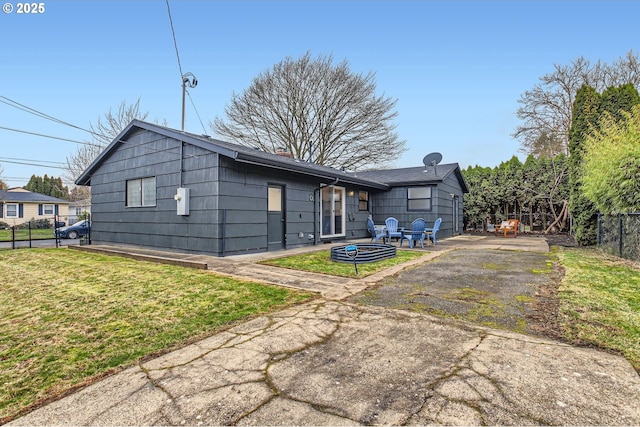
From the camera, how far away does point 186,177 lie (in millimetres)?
8227

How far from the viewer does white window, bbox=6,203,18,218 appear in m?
25.8

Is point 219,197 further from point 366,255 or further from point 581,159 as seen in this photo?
point 581,159

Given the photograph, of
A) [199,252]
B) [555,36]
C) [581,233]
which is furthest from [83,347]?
[555,36]

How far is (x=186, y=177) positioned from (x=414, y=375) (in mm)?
7815

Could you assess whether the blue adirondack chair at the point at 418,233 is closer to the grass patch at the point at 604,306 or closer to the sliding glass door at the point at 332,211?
the sliding glass door at the point at 332,211

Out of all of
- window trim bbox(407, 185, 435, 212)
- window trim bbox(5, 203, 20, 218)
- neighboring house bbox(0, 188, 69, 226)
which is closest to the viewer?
window trim bbox(407, 185, 435, 212)

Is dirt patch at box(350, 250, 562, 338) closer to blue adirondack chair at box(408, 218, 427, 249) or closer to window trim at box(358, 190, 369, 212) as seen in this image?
blue adirondack chair at box(408, 218, 427, 249)

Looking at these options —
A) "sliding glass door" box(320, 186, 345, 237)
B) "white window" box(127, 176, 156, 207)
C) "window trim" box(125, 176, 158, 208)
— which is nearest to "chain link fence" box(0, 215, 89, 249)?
"window trim" box(125, 176, 158, 208)

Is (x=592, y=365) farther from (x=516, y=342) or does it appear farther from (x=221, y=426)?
(x=221, y=426)

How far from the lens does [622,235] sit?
275 inches

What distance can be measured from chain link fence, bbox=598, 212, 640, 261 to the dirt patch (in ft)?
6.26

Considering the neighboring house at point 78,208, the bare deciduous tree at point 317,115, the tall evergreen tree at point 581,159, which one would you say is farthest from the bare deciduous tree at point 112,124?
the tall evergreen tree at point 581,159

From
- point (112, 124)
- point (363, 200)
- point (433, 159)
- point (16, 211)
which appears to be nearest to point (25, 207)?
point (16, 211)

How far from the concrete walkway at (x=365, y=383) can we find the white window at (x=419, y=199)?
419 inches
